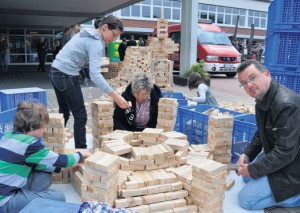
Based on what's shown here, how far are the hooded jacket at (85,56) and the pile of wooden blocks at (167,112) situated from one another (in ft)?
2.76

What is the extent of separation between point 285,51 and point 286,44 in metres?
0.09

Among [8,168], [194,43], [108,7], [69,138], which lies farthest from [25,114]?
[108,7]

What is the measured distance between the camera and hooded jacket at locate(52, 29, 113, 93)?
3.86m

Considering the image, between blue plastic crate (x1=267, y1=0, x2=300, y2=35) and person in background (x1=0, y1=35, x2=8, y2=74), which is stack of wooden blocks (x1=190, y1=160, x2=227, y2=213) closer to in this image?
blue plastic crate (x1=267, y1=0, x2=300, y2=35)

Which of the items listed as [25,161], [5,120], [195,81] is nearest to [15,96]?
[5,120]

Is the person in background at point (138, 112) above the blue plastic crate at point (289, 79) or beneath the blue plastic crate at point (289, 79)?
beneath

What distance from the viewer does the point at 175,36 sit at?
17.5 m

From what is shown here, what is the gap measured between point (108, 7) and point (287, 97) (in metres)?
15.5

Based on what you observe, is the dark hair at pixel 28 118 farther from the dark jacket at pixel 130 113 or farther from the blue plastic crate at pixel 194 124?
the blue plastic crate at pixel 194 124

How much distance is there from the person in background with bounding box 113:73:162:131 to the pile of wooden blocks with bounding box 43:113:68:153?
3.11ft

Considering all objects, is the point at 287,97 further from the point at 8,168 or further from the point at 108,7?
the point at 108,7

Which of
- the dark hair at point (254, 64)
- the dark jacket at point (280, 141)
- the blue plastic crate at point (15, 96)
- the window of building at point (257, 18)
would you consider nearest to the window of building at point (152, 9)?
the window of building at point (257, 18)

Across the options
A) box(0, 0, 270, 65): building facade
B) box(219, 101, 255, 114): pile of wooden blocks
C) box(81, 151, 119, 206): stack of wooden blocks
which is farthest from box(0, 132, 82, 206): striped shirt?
box(0, 0, 270, 65): building facade

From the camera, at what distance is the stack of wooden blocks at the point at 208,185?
2.81 metres
